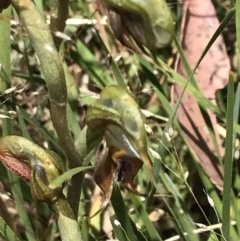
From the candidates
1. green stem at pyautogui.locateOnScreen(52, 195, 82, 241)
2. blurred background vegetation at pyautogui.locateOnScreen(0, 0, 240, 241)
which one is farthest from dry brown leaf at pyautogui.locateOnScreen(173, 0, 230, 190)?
green stem at pyautogui.locateOnScreen(52, 195, 82, 241)

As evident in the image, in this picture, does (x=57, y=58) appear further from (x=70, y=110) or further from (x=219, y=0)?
(x=219, y=0)

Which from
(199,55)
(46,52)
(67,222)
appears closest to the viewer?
(46,52)

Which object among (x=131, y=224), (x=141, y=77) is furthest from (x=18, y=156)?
(x=141, y=77)

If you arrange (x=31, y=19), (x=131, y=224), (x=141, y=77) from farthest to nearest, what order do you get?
(x=141, y=77) → (x=131, y=224) → (x=31, y=19)

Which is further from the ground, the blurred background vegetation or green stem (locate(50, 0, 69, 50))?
green stem (locate(50, 0, 69, 50))

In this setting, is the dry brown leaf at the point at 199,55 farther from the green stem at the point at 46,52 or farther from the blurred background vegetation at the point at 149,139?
the green stem at the point at 46,52

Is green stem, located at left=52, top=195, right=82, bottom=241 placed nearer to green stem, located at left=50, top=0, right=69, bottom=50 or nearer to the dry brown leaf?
green stem, located at left=50, top=0, right=69, bottom=50

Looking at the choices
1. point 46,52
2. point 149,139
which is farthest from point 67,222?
point 149,139

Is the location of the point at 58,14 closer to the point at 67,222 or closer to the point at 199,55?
the point at 67,222
